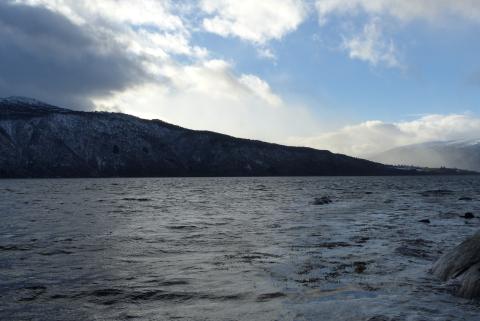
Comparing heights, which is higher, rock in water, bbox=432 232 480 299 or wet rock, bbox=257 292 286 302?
rock in water, bbox=432 232 480 299

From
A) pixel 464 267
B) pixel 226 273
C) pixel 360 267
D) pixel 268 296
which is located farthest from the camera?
pixel 360 267

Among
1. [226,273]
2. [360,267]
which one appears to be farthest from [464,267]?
[226,273]

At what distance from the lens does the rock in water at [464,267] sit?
14733 mm

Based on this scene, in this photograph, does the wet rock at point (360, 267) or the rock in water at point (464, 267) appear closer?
the rock in water at point (464, 267)

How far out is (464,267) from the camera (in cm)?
1662

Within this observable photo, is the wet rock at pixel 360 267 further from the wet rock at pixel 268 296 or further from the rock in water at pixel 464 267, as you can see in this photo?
the wet rock at pixel 268 296

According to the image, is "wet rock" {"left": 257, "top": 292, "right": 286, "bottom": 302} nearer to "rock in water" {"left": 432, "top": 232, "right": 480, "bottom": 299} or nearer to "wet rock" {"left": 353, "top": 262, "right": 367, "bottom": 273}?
"wet rock" {"left": 353, "top": 262, "right": 367, "bottom": 273}

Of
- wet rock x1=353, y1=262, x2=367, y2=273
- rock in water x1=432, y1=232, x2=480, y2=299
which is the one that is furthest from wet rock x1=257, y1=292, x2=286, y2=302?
rock in water x1=432, y1=232, x2=480, y2=299

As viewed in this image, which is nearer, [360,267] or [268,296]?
[268,296]

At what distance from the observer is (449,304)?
13.7 metres

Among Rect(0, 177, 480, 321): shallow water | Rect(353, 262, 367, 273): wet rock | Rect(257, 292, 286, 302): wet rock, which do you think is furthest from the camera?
Rect(353, 262, 367, 273): wet rock

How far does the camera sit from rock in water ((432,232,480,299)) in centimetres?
1473

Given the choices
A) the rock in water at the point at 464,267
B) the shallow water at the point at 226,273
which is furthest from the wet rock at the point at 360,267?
the rock in water at the point at 464,267

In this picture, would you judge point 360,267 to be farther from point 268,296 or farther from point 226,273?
point 268,296
